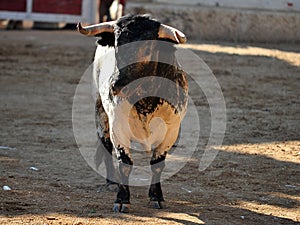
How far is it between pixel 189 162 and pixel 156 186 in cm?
162

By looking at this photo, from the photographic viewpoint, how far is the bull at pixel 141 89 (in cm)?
543

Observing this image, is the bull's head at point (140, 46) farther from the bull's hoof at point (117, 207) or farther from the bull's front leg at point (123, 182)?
the bull's hoof at point (117, 207)

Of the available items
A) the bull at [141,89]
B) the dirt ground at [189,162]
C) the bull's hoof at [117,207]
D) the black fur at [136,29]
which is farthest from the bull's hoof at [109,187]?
the black fur at [136,29]

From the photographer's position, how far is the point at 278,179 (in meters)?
6.79

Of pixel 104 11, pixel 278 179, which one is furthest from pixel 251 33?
pixel 278 179

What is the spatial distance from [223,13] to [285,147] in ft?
24.2

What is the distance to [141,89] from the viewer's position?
5465 millimetres

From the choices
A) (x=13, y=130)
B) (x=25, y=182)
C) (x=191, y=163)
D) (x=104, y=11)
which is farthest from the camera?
(x=104, y=11)

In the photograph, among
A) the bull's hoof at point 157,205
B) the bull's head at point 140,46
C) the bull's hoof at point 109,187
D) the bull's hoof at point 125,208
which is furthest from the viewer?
the bull's hoof at point 109,187

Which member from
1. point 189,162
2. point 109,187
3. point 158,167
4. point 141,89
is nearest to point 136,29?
point 141,89

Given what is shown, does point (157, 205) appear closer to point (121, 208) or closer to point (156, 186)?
point (156, 186)

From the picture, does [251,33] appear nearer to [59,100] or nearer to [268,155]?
[59,100]

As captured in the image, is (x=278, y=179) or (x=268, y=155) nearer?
(x=278, y=179)

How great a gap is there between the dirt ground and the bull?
363 millimetres
